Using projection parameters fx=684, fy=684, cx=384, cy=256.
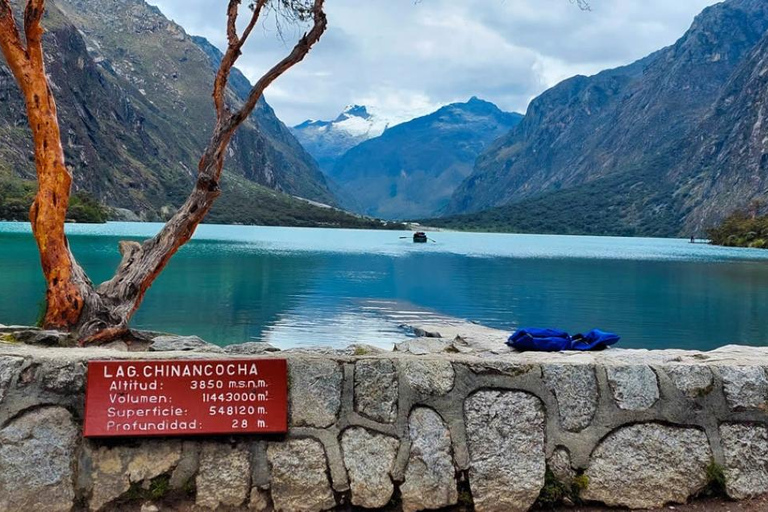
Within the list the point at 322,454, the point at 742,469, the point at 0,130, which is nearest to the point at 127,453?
the point at 322,454

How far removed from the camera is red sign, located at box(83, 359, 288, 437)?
495 centimetres

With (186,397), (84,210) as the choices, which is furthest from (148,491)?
(84,210)

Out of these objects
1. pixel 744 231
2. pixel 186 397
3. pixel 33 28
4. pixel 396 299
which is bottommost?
pixel 396 299

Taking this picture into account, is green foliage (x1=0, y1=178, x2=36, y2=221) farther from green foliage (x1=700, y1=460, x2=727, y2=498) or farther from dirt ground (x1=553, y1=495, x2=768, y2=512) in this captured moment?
green foliage (x1=700, y1=460, x2=727, y2=498)

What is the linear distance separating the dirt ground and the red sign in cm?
239

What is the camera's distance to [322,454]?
16.9ft

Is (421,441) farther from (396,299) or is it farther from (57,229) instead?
(396,299)

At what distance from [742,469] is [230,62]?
10615mm

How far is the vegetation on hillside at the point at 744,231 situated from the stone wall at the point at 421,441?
407 feet

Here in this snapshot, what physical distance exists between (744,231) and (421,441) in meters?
135

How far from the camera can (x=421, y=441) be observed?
522 cm

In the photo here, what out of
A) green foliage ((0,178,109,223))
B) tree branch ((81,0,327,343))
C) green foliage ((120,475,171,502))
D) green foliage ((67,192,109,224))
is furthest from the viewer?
green foliage ((67,192,109,224))

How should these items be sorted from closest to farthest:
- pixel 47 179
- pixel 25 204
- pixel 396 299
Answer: pixel 47 179
pixel 396 299
pixel 25 204

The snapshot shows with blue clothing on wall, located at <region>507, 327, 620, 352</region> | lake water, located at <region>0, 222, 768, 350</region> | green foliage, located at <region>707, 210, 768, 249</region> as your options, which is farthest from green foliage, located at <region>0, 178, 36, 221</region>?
green foliage, located at <region>707, 210, 768, 249</region>
